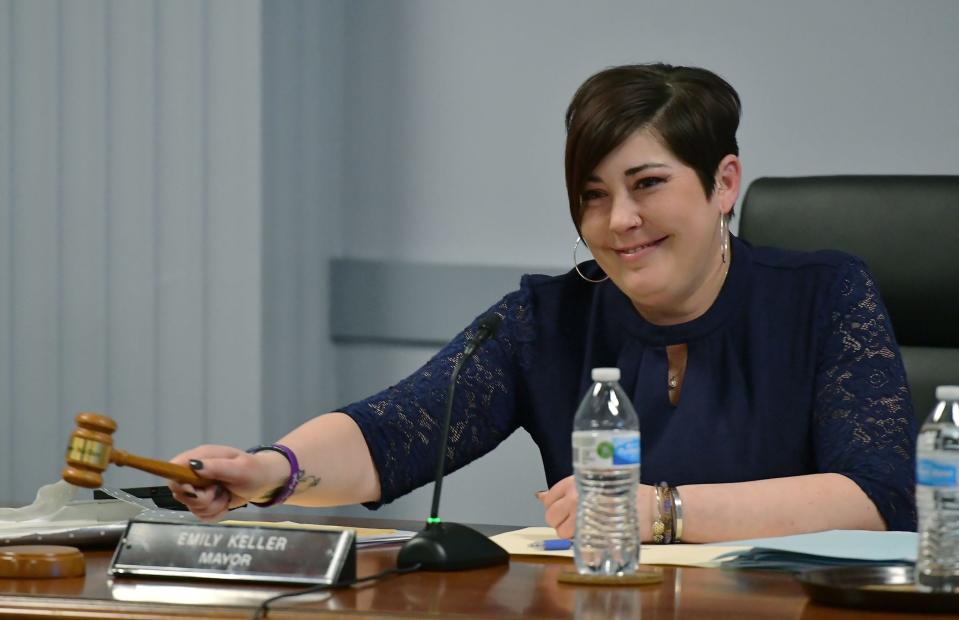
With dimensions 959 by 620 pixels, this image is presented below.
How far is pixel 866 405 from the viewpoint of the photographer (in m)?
1.54

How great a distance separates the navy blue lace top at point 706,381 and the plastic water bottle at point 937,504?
1.59 ft

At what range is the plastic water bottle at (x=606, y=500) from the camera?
1.10 m

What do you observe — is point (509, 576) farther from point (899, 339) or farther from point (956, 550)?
point (899, 339)

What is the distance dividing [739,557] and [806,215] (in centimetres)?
83

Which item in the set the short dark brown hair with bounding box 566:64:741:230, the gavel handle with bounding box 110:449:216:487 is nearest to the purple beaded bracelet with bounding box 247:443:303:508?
the gavel handle with bounding box 110:449:216:487

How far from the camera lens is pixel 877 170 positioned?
2594 millimetres

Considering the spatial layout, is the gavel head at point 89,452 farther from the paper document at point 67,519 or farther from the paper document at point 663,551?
the paper document at point 663,551

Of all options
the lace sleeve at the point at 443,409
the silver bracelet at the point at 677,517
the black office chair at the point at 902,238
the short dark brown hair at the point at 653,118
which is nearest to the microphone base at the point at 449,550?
the silver bracelet at the point at 677,517

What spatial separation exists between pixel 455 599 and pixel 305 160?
6.31ft

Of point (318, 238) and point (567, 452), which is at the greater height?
point (318, 238)

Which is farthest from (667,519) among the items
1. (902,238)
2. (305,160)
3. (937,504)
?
(305,160)

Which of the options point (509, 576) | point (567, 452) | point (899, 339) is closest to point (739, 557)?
point (509, 576)

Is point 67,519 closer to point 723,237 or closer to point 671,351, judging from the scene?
point 671,351

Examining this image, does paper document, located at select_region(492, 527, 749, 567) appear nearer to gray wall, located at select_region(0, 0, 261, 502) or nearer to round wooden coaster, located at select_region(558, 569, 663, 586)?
round wooden coaster, located at select_region(558, 569, 663, 586)
